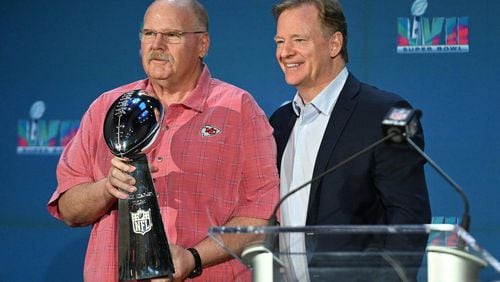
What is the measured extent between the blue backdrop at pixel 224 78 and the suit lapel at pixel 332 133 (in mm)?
800

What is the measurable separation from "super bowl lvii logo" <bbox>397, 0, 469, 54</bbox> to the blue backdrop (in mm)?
22

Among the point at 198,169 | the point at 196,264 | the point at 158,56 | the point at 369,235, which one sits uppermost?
the point at 158,56

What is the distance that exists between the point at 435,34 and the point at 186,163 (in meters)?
1.39

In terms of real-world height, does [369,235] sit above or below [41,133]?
below

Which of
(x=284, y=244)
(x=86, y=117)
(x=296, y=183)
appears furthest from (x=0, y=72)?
(x=284, y=244)

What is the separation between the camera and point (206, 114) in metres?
2.73

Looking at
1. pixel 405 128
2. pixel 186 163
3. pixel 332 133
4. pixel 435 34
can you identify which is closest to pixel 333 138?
pixel 332 133

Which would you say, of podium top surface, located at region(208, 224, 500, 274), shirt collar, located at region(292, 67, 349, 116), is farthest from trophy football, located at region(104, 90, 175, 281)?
shirt collar, located at region(292, 67, 349, 116)

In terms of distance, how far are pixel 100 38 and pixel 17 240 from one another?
866mm

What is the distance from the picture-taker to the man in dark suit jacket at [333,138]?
275 centimetres

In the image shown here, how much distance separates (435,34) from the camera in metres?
3.68

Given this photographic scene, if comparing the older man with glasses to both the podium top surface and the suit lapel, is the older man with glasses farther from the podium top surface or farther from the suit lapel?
the podium top surface

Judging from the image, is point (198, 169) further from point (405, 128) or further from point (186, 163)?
point (405, 128)

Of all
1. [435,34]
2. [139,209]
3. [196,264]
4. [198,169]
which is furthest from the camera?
[435,34]
